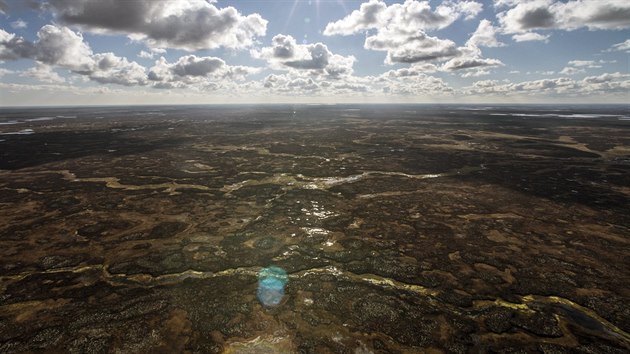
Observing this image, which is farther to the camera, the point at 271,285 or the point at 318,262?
the point at 318,262

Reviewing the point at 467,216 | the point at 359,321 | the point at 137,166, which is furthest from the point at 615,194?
the point at 137,166

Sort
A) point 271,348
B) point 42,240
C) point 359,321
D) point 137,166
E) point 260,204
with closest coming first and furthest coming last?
point 271,348
point 359,321
point 42,240
point 260,204
point 137,166

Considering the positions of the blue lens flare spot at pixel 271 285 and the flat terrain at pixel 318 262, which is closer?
the flat terrain at pixel 318 262

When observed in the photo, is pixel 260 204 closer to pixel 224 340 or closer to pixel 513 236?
pixel 224 340

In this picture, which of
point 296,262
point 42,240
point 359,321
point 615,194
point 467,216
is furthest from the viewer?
point 615,194
